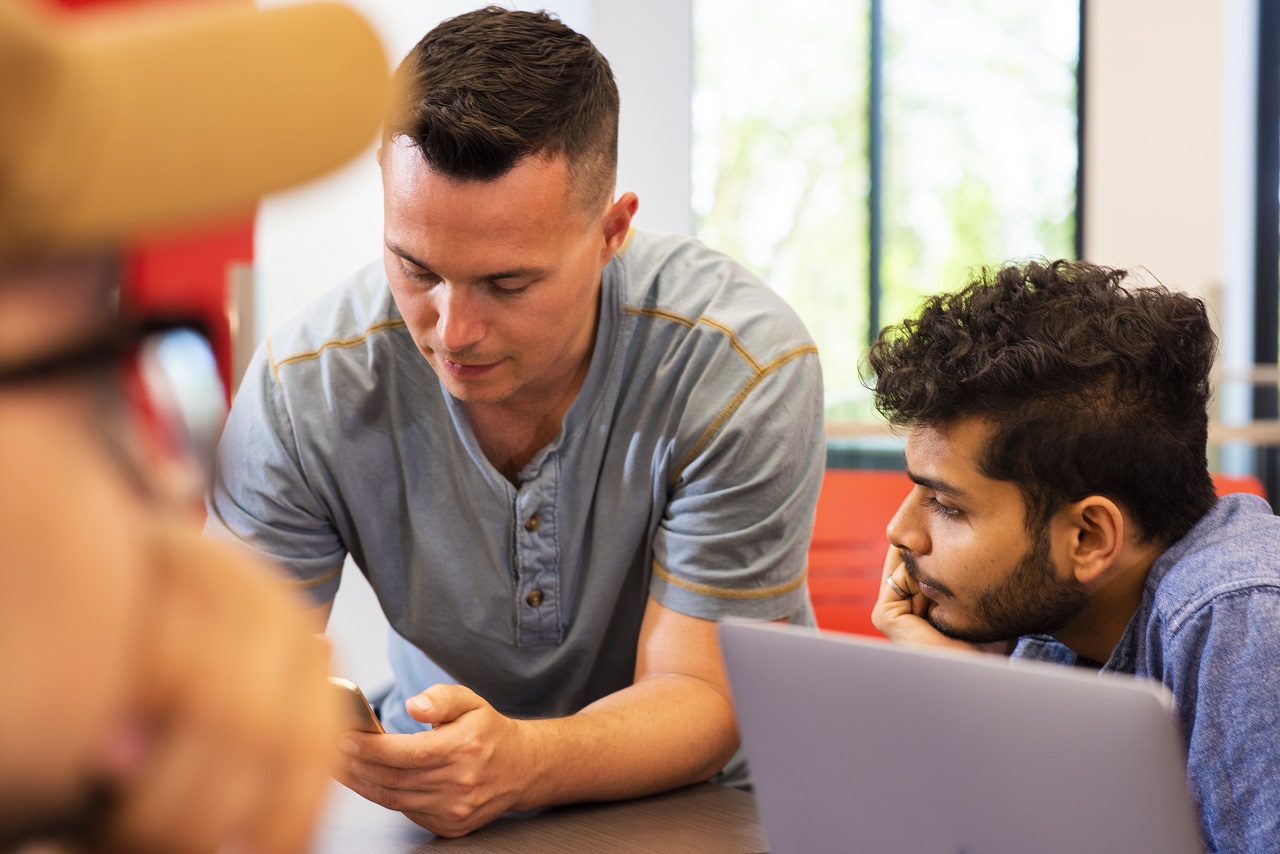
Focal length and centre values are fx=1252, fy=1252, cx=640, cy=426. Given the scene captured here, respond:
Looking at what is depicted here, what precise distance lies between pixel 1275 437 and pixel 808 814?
2.52m

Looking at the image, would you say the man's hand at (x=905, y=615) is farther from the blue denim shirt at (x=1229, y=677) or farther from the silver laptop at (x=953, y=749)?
the silver laptop at (x=953, y=749)

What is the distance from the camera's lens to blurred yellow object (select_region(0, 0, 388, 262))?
0.28 m

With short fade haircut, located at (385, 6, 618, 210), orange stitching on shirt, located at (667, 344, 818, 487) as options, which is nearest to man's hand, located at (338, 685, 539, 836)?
orange stitching on shirt, located at (667, 344, 818, 487)

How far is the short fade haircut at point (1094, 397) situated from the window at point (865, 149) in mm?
3249

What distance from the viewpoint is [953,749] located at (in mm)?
767

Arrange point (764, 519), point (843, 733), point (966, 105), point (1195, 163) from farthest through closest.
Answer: point (966, 105) → point (1195, 163) → point (764, 519) → point (843, 733)

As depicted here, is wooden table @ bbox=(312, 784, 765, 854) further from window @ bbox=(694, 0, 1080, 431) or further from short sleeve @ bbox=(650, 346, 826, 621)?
window @ bbox=(694, 0, 1080, 431)

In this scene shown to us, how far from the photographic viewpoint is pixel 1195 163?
3502 millimetres

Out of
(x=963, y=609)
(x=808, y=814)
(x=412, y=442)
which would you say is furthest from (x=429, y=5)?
(x=808, y=814)

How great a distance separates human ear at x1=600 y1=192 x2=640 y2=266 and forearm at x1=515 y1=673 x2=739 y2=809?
19.3 inches

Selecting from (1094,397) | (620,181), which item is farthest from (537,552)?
(620,181)

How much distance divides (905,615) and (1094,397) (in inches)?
13.2

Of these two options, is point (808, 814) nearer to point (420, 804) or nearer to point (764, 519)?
point (420, 804)

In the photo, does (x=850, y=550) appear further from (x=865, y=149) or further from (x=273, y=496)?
(x=865, y=149)
